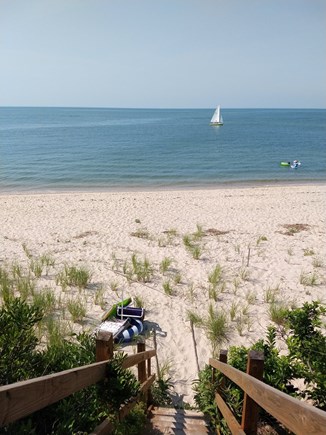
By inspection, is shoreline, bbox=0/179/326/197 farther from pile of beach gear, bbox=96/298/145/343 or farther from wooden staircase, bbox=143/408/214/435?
wooden staircase, bbox=143/408/214/435

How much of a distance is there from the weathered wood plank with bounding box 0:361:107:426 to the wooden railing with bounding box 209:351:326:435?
93 cm

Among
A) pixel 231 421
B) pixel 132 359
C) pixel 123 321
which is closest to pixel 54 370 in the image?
pixel 132 359

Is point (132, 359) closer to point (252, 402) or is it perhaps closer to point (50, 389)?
point (252, 402)

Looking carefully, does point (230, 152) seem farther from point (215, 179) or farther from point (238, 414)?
point (238, 414)

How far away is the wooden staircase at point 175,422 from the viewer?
3.39 m

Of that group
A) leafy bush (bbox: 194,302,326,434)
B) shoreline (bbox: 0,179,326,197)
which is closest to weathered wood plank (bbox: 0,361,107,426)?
leafy bush (bbox: 194,302,326,434)

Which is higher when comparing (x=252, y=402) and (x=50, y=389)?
(x=50, y=389)

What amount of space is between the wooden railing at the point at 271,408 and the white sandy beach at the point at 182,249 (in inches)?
103

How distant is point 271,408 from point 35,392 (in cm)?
104

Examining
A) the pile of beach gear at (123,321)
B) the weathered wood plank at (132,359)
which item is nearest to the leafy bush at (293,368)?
the weathered wood plank at (132,359)

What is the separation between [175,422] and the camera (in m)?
3.63

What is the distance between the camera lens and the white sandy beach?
651cm

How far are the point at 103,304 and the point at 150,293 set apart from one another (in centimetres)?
111

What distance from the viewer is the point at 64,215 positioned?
14391mm
